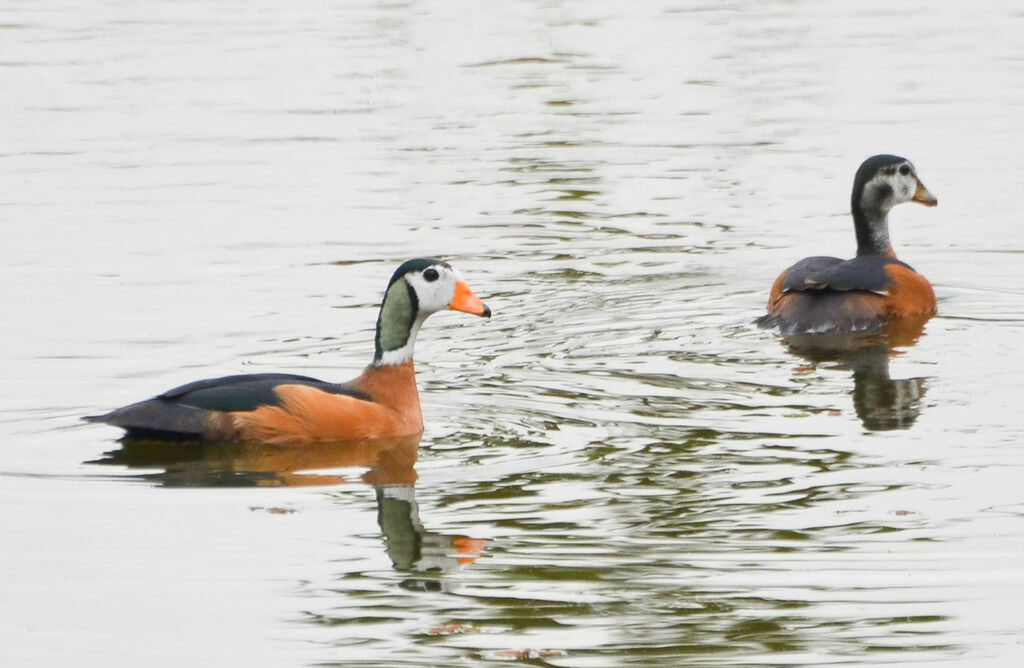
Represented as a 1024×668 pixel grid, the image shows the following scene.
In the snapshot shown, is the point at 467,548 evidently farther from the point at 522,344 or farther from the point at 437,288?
the point at 522,344

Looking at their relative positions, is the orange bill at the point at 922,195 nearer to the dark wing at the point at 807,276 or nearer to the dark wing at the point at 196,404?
the dark wing at the point at 807,276

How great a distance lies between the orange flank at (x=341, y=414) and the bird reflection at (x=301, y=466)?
2.2 inches

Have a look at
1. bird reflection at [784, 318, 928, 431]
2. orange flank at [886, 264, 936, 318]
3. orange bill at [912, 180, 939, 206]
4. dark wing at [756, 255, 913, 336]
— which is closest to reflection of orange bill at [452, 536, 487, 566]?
bird reflection at [784, 318, 928, 431]

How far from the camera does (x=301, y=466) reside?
9.69 m

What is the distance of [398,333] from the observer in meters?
10.5

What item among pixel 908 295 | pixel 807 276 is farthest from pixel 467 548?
pixel 908 295

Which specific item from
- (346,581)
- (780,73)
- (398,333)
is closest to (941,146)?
(780,73)

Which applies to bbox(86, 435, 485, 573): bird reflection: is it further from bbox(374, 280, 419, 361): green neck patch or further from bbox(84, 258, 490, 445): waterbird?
bbox(374, 280, 419, 361): green neck patch

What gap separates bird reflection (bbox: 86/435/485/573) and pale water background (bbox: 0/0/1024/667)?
4cm

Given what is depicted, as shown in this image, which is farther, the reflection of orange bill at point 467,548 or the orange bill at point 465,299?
the orange bill at point 465,299

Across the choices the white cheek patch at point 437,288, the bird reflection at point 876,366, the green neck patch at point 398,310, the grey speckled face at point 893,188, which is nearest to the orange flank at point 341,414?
the green neck patch at point 398,310

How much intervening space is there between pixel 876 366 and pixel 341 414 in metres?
3.72

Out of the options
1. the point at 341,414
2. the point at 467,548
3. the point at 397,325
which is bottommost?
the point at 467,548

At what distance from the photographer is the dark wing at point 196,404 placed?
32.1 feet
